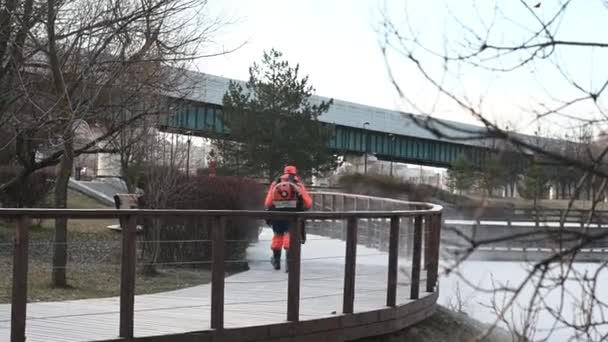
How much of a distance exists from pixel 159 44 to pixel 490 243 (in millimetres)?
12863

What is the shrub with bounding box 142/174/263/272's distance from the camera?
1630 centimetres

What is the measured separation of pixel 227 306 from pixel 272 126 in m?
43.3

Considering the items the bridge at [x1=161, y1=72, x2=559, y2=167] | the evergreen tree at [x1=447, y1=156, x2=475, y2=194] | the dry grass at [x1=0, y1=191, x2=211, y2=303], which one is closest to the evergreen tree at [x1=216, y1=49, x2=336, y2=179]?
the bridge at [x1=161, y1=72, x2=559, y2=167]

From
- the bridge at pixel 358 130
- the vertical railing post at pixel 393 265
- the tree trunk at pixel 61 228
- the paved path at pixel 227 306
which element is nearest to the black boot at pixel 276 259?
the paved path at pixel 227 306

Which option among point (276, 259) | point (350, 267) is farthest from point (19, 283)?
point (276, 259)

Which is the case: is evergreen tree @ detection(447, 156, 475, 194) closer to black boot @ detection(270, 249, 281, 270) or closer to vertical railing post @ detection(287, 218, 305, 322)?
vertical railing post @ detection(287, 218, 305, 322)

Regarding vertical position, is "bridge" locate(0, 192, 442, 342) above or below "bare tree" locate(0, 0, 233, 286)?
below

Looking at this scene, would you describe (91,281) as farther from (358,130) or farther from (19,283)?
(358,130)

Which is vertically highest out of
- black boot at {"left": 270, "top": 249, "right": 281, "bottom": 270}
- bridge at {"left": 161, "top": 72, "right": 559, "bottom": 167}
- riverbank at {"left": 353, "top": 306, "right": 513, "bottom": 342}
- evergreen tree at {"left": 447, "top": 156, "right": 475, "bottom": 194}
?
bridge at {"left": 161, "top": 72, "right": 559, "bottom": 167}

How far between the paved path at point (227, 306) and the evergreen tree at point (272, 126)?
125ft

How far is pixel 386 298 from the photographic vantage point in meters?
11.0

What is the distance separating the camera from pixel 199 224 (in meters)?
16.9

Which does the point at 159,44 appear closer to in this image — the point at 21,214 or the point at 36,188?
the point at 21,214

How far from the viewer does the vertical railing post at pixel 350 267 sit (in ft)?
32.5
